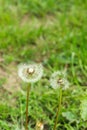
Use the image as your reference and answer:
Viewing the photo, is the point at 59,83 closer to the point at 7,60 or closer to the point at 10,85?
the point at 10,85

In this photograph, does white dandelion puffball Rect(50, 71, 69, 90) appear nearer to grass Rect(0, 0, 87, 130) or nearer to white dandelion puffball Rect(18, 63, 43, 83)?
white dandelion puffball Rect(18, 63, 43, 83)

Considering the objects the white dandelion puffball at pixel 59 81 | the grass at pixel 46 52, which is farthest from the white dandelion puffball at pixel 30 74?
the grass at pixel 46 52

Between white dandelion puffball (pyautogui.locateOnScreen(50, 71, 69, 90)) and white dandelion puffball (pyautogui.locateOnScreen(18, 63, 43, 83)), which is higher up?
white dandelion puffball (pyautogui.locateOnScreen(18, 63, 43, 83))

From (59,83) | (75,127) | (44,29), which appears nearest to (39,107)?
(75,127)

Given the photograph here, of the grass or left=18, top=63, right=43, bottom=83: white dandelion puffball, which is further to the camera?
the grass

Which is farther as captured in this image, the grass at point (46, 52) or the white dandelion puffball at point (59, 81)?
the grass at point (46, 52)

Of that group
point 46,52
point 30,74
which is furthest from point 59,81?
point 46,52

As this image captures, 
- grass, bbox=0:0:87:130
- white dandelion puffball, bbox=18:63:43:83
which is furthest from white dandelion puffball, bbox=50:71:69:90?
grass, bbox=0:0:87:130

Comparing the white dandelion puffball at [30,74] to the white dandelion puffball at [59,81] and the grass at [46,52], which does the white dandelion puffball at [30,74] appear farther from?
the grass at [46,52]

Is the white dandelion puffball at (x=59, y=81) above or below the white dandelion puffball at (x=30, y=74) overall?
below

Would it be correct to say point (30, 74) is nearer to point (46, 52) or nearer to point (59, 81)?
point (59, 81)
